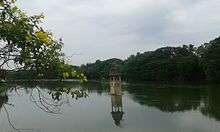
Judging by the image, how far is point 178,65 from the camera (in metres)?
58.6

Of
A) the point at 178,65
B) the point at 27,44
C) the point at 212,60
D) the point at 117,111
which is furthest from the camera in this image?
the point at 178,65

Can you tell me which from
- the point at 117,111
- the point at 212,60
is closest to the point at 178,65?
the point at 212,60

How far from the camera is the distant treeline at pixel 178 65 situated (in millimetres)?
52375

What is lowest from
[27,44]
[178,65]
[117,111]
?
[117,111]

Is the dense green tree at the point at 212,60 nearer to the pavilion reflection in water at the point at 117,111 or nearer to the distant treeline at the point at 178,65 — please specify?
the distant treeline at the point at 178,65

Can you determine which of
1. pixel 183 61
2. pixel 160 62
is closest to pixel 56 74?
pixel 183 61

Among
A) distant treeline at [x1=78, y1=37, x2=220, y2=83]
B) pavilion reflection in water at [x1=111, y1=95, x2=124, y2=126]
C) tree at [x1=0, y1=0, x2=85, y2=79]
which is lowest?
pavilion reflection in water at [x1=111, y1=95, x2=124, y2=126]

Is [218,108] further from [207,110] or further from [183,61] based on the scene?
[183,61]

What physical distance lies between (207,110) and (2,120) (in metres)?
12.2

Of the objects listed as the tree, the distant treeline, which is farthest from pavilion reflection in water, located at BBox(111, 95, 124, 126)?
the distant treeline

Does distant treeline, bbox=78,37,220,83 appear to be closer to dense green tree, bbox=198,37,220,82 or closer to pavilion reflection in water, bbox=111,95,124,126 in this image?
dense green tree, bbox=198,37,220,82

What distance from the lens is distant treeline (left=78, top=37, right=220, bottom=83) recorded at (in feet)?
172

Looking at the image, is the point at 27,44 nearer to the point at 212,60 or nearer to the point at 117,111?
the point at 117,111

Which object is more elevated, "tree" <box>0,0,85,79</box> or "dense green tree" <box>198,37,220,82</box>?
"dense green tree" <box>198,37,220,82</box>
